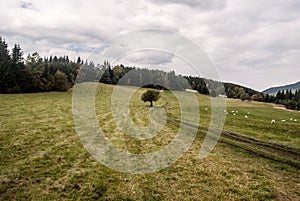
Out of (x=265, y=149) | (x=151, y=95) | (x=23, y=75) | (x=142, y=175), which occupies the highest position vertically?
(x=23, y=75)

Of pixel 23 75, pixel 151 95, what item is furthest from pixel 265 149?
pixel 23 75

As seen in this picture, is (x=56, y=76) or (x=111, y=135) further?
(x=56, y=76)

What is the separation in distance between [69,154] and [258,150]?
14636 mm

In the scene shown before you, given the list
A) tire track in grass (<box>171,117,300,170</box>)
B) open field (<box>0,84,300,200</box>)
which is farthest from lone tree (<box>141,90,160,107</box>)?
open field (<box>0,84,300,200</box>)

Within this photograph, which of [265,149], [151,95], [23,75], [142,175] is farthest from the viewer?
[23,75]

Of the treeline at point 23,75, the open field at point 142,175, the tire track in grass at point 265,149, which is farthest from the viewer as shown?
the treeline at point 23,75

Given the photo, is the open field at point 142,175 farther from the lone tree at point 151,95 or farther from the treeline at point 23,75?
the treeline at point 23,75

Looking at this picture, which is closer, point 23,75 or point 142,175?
point 142,175

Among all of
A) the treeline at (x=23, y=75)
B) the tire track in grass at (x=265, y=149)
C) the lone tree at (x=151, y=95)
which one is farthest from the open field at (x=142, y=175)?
the treeline at (x=23, y=75)

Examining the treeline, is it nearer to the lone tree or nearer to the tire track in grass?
the lone tree

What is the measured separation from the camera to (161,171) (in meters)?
13.2

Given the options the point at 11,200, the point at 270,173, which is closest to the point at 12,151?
the point at 11,200

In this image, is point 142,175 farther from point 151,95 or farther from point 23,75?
point 23,75

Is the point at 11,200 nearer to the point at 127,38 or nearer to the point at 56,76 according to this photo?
the point at 127,38
